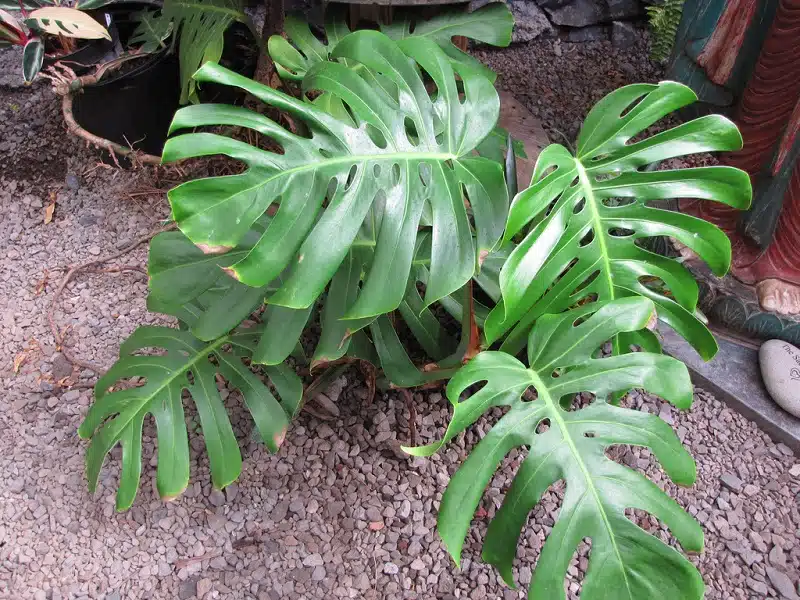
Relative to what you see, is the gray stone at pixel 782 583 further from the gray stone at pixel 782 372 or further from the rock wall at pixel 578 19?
the rock wall at pixel 578 19

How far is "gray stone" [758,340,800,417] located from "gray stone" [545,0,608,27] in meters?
1.87

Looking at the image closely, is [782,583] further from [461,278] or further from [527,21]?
[527,21]

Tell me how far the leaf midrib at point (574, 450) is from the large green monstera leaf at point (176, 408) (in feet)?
1.67

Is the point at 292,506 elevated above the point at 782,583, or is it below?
below

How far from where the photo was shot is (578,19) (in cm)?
287

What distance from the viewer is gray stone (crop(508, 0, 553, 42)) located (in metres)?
2.80

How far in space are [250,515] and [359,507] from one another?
249 mm

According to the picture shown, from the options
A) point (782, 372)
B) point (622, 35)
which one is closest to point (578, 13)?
point (622, 35)

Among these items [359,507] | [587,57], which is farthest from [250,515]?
[587,57]

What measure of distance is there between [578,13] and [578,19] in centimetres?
3

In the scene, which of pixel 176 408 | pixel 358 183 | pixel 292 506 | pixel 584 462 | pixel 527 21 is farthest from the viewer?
pixel 527 21

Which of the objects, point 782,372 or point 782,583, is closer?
point 782,583

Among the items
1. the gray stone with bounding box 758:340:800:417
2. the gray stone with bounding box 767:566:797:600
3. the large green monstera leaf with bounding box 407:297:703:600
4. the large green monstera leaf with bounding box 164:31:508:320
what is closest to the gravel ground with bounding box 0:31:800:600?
the gray stone with bounding box 767:566:797:600

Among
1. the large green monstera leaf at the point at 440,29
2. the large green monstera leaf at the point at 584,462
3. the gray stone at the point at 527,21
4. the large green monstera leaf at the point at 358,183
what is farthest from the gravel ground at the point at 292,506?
the gray stone at the point at 527,21
